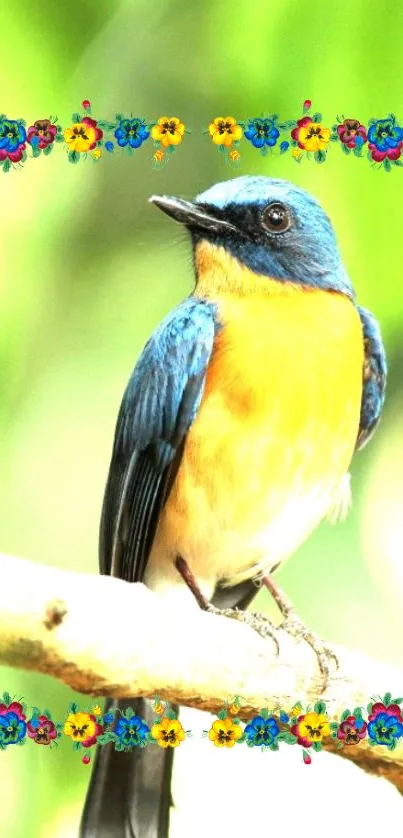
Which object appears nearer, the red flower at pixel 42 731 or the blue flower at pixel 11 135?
the red flower at pixel 42 731

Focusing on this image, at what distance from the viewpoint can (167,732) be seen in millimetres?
1653

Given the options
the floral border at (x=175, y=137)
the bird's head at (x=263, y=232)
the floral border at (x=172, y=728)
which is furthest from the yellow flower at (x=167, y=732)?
the floral border at (x=175, y=137)

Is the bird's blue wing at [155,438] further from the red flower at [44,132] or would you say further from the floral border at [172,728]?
the red flower at [44,132]

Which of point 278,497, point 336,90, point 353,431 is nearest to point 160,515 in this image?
point 278,497

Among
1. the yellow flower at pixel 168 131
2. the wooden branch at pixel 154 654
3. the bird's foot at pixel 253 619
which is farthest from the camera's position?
the yellow flower at pixel 168 131

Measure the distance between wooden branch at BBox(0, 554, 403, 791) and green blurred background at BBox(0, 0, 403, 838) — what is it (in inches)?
4.5

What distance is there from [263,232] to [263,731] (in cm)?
79

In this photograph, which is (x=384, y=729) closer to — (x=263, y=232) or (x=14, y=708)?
(x=14, y=708)

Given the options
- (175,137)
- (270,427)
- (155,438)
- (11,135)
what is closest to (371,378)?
(270,427)

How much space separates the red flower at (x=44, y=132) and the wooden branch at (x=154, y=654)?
794mm

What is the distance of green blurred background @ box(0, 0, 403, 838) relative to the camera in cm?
170

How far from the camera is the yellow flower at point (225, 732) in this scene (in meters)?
1.62

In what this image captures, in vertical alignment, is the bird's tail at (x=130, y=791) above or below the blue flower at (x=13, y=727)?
below

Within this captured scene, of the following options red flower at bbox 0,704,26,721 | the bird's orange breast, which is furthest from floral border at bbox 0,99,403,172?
red flower at bbox 0,704,26,721
